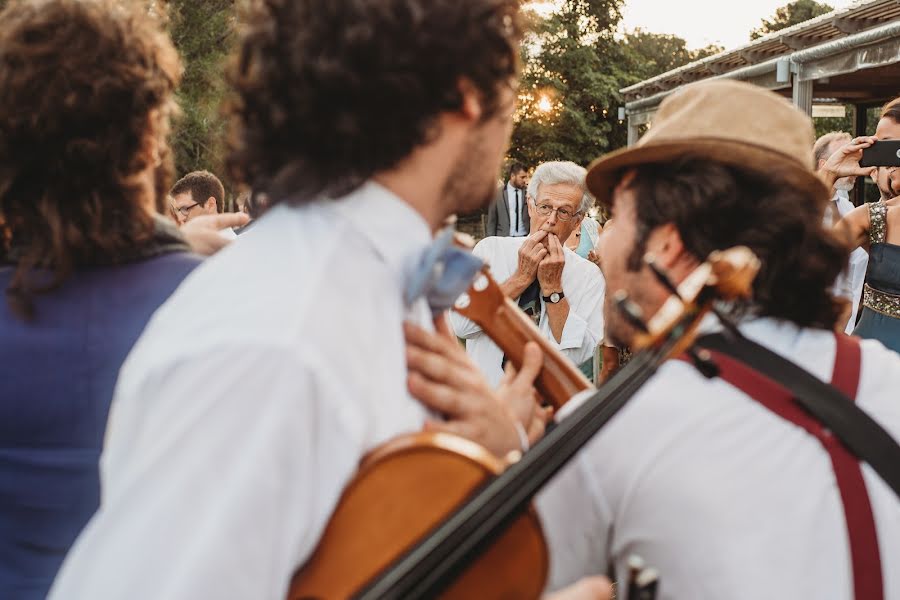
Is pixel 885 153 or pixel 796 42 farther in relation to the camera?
pixel 796 42

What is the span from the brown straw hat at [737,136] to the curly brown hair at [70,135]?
99 cm

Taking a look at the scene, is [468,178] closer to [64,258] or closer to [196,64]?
[64,258]

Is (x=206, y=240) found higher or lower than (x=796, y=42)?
higher

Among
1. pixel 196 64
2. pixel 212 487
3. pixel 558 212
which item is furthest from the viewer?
pixel 196 64

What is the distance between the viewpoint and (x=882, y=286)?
4402 millimetres

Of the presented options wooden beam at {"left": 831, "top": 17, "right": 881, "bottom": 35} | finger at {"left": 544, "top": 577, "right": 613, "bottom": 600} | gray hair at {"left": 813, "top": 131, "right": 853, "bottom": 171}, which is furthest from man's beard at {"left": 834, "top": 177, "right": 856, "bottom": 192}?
finger at {"left": 544, "top": 577, "right": 613, "bottom": 600}

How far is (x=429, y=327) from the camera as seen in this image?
1.29 metres

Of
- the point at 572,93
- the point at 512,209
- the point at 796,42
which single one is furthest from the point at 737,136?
the point at 572,93

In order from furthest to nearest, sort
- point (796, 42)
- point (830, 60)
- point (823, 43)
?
point (796, 42)
point (823, 43)
point (830, 60)

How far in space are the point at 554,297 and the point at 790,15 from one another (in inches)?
1963

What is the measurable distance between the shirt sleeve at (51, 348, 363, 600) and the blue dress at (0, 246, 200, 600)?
0.66 metres

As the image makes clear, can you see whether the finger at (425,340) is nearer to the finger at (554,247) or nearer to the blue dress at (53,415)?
the blue dress at (53,415)

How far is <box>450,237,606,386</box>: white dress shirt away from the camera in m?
3.72

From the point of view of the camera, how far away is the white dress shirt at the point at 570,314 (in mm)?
3717
